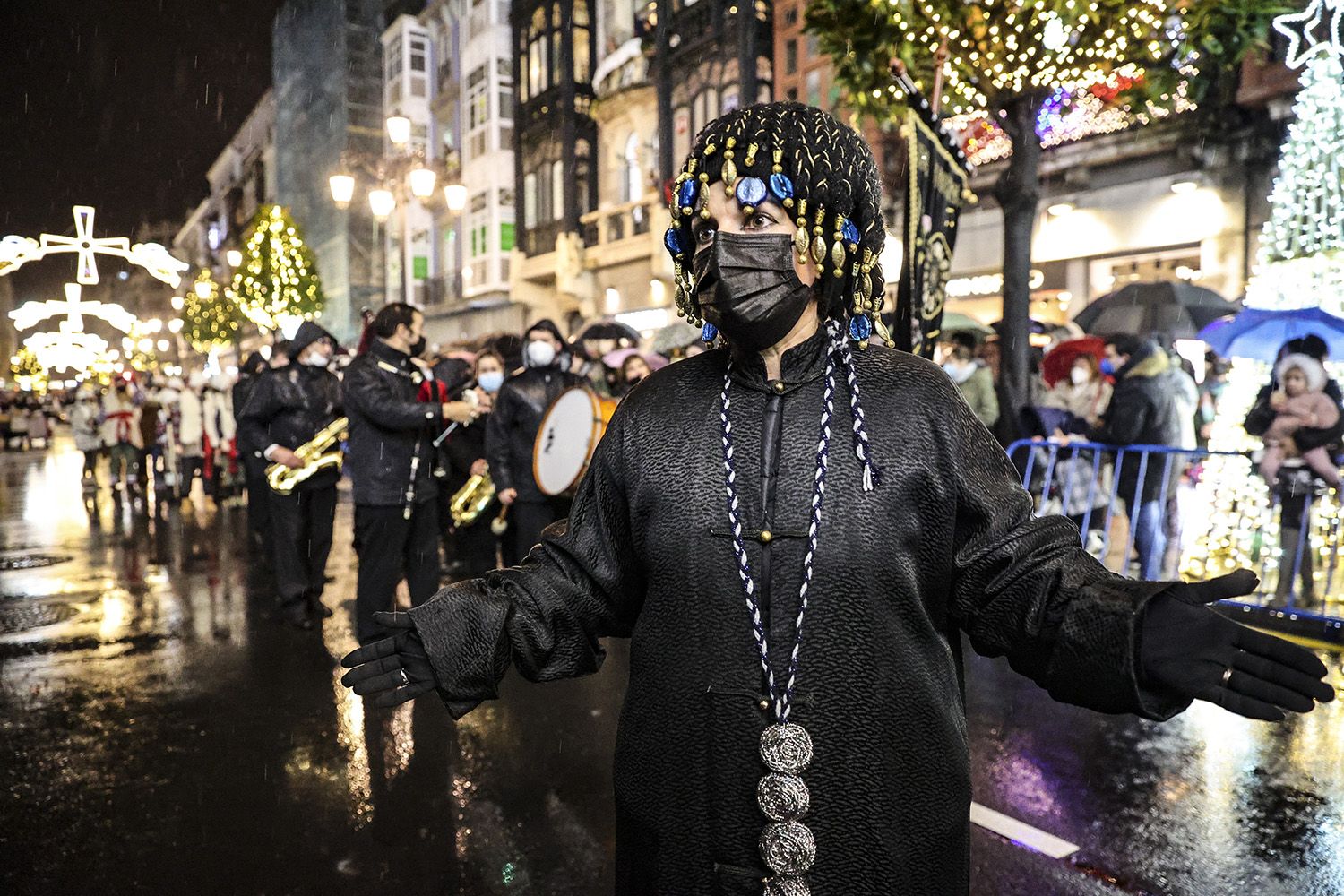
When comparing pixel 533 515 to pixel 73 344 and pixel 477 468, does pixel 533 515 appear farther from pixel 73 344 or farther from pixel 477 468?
pixel 73 344

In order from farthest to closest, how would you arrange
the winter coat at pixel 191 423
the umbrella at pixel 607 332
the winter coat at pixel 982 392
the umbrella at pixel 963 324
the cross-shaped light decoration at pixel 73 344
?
the cross-shaped light decoration at pixel 73 344 → the winter coat at pixel 191 423 → the umbrella at pixel 963 324 → the umbrella at pixel 607 332 → the winter coat at pixel 982 392

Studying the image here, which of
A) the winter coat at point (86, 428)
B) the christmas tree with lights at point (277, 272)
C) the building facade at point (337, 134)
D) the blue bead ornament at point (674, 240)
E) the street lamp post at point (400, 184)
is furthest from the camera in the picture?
the building facade at point (337, 134)

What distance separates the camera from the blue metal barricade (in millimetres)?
7047

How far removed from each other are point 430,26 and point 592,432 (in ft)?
144

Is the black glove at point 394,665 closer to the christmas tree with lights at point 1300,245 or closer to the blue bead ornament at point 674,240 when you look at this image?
the blue bead ornament at point 674,240

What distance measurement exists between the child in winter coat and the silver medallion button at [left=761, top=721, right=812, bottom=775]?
6.76 m

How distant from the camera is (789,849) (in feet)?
5.53

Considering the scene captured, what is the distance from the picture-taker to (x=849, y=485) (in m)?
1.74

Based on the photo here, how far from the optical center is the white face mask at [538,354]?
7105 mm

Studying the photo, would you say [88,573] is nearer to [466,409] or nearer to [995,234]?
[466,409]

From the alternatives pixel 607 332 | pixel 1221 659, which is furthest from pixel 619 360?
pixel 1221 659

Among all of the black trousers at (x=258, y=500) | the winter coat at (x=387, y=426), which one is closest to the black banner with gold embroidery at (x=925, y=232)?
the winter coat at (x=387, y=426)

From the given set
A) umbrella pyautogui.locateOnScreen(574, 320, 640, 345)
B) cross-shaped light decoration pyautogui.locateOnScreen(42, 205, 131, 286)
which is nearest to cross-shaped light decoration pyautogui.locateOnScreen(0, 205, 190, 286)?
cross-shaped light decoration pyautogui.locateOnScreen(42, 205, 131, 286)

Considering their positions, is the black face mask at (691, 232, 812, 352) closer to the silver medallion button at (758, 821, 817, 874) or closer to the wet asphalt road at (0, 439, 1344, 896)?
the silver medallion button at (758, 821, 817, 874)
